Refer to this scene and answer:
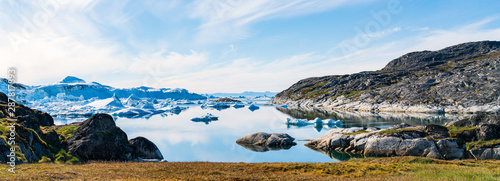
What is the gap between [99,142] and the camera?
27.5 m

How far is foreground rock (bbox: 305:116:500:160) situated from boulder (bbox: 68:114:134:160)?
28.0 meters

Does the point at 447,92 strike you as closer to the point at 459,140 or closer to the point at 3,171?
the point at 459,140

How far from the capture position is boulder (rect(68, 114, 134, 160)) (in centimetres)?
2675

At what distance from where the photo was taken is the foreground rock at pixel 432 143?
29.4 m

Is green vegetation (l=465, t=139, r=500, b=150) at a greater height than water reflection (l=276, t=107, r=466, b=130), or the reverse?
green vegetation (l=465, t=139, r=500, b=150)

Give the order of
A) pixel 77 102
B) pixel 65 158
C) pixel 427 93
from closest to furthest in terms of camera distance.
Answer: pixel 65 158
pixel 427 93
pixel 77 102

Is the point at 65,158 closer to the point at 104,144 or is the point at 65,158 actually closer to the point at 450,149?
the point at 104,144

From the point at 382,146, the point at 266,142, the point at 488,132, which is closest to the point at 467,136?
the point at 488,132

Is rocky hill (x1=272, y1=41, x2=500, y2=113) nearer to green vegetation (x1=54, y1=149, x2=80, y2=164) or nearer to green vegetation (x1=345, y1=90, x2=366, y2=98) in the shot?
green vegetation (x1=345, y1=90, x2=366, y2=98)

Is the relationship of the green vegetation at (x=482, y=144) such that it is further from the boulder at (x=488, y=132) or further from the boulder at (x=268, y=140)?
the boulder at (x=268, y=140)

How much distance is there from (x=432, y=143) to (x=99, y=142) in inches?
1385

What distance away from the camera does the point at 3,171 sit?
14.6m

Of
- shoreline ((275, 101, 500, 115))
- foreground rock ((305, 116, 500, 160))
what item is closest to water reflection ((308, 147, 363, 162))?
foreground rock ((305, 116, 500, 160))

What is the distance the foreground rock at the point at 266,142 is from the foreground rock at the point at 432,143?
9857 mm
